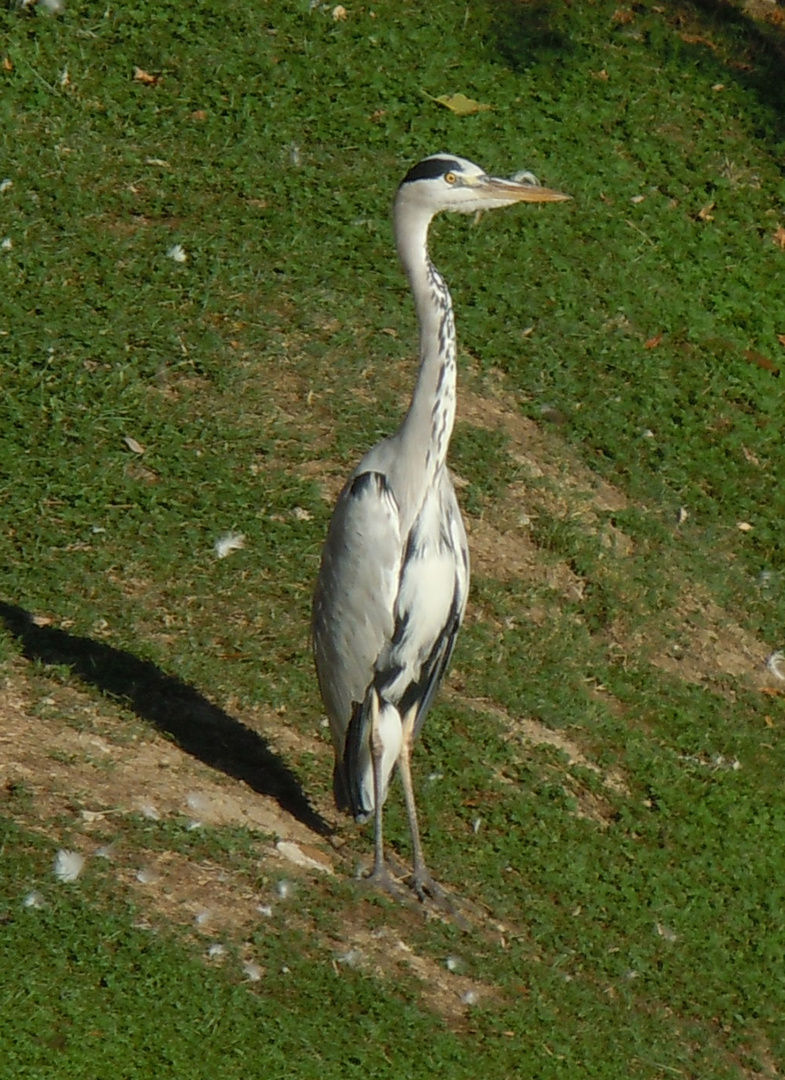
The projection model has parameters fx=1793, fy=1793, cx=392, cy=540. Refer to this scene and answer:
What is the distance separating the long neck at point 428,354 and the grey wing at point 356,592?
207mm

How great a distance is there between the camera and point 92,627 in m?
7.22

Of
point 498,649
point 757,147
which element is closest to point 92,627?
point 498,649

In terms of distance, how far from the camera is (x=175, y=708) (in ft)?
22.6

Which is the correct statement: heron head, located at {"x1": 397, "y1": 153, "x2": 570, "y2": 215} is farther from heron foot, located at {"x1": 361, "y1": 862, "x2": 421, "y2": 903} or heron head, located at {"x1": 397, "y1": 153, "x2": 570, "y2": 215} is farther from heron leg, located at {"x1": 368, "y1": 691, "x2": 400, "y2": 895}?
heron foot, located at {"x1": 361, "y1": 862, "x2": 421, "y2": 903}

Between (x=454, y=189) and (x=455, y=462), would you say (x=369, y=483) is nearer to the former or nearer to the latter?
(x=454, y=189)

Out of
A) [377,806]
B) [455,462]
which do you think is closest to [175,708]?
[377,806]

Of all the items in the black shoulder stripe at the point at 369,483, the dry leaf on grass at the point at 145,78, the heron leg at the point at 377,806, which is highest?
the black shoulder stripe at the point at 369,483

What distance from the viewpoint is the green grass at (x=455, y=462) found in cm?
593

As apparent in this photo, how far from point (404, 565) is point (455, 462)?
267cm

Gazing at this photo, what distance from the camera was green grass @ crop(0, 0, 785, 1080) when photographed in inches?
233

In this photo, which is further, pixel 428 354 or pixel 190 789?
pixel 190 789

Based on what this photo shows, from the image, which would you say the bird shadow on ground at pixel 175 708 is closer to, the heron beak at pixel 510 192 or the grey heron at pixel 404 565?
the grey heron at pixel 404 565

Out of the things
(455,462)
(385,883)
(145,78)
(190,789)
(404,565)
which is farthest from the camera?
(145,78)

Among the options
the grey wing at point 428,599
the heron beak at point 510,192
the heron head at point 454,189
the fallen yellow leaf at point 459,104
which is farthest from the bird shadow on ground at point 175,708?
the fallen yellow leaf at point 459,104
